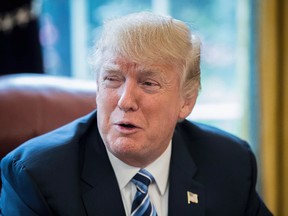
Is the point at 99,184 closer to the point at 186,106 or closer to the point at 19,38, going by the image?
the point at 186,106

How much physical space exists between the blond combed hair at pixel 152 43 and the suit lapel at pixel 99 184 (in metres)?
0.30

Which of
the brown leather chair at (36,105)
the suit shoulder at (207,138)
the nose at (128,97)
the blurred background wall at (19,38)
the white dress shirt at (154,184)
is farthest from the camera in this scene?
the blurred background wall at (19,38)

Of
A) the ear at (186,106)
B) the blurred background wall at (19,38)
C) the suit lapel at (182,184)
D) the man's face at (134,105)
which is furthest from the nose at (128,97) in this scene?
the blurred background wall at (19,38)

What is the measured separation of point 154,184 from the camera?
166cm

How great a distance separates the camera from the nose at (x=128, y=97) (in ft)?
4.78

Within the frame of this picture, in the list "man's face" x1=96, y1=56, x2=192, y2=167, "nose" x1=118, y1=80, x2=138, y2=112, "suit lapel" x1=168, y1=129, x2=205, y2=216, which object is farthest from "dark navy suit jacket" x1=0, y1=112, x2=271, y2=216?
"nose" x1=118, y1=80, x2=138, y2=112

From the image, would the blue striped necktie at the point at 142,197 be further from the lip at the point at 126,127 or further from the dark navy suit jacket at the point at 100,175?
the lip at the point at 126,127

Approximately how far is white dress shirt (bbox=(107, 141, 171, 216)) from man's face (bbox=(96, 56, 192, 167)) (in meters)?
0.05

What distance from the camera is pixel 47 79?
196 cm

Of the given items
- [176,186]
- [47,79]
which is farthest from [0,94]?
[176,186]

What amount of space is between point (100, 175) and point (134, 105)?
291 mm

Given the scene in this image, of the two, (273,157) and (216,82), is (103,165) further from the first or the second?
(216,82)

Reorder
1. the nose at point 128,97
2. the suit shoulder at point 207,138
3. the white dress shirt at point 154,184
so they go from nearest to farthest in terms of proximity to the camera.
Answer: the nose at point 128,97, the white dress shirt at point 154,184, the suit shoulder at point 207,138

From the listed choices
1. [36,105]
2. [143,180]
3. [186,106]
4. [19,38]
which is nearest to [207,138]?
[186,106]
